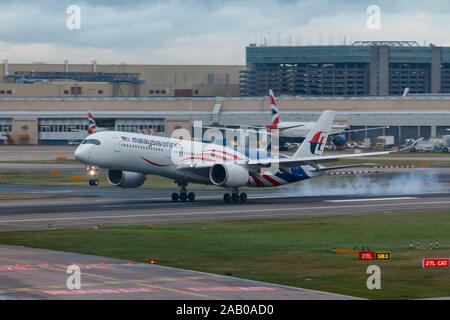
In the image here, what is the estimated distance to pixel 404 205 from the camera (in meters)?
60.1

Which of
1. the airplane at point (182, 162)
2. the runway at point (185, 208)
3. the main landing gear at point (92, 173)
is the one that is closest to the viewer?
the runway at point (185, 208)

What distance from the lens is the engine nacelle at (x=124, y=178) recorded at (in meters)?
60.8

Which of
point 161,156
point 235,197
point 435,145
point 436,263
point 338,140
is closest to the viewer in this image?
point 436,263

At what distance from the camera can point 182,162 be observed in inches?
2370

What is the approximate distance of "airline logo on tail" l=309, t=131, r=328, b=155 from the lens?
66.6 meters

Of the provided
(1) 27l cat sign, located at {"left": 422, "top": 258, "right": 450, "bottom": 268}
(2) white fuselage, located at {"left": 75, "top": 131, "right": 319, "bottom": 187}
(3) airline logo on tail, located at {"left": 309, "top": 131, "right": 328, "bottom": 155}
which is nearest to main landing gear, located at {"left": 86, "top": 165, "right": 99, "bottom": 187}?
(2) white fuselage, located at {"left": 75, "top": 131, "right": 319, "bottom": 187}

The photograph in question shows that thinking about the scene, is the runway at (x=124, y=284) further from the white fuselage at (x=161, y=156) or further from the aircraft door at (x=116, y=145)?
the aircraft door at (x=116, y=145)

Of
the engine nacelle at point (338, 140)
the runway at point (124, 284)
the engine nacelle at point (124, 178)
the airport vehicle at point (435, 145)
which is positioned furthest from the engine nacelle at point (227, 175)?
the airport vehicle at point (435, 145)

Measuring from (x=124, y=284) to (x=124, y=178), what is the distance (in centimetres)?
3433

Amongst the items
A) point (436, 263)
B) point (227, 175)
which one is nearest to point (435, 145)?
point (227, 175)

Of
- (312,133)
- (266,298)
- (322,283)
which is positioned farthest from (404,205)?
(266,298)

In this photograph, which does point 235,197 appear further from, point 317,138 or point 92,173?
point 92,173

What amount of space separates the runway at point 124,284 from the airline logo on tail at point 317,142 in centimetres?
3624

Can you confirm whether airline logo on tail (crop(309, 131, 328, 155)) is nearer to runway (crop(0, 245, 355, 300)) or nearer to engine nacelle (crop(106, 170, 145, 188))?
engine nacelle (crop(106, 170, 145, 188))
